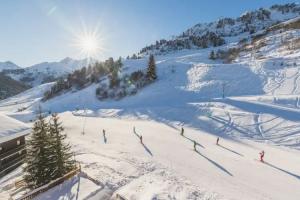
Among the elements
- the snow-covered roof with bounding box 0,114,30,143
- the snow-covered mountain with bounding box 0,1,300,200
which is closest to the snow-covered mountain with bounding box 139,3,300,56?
the snow-covered mountain with bounding box 0,1,300,200

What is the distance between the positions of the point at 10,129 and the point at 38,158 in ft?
17.3

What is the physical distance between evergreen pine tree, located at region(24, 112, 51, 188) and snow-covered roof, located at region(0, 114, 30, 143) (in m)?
3.46

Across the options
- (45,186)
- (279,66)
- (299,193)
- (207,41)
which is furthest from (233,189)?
(207,41)

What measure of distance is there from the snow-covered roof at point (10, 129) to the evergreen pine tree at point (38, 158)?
346 cm

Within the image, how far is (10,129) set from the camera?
20.2m

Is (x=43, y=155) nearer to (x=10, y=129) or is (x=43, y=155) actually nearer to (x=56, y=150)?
(x=56, y=150)

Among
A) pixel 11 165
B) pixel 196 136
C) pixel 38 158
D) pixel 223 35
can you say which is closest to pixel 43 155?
pixel 38 158

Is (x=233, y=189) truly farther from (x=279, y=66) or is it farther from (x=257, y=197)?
(x=279, y=66)

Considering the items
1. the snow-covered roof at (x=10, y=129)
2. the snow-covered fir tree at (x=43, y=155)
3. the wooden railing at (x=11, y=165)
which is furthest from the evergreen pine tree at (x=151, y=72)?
the snow-covered fir tree at (x=43, y=155)

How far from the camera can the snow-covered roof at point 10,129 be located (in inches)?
757

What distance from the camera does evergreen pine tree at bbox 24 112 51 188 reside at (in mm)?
16703

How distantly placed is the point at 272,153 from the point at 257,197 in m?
13.4

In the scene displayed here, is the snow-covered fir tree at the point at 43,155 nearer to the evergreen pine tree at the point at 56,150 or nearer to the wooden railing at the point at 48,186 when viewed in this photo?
the evergreen pine tree at the point at 56,150

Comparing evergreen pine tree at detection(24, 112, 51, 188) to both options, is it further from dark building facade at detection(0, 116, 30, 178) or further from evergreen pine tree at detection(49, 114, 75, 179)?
dark building facade at detection(0, 116, 30, 178)
